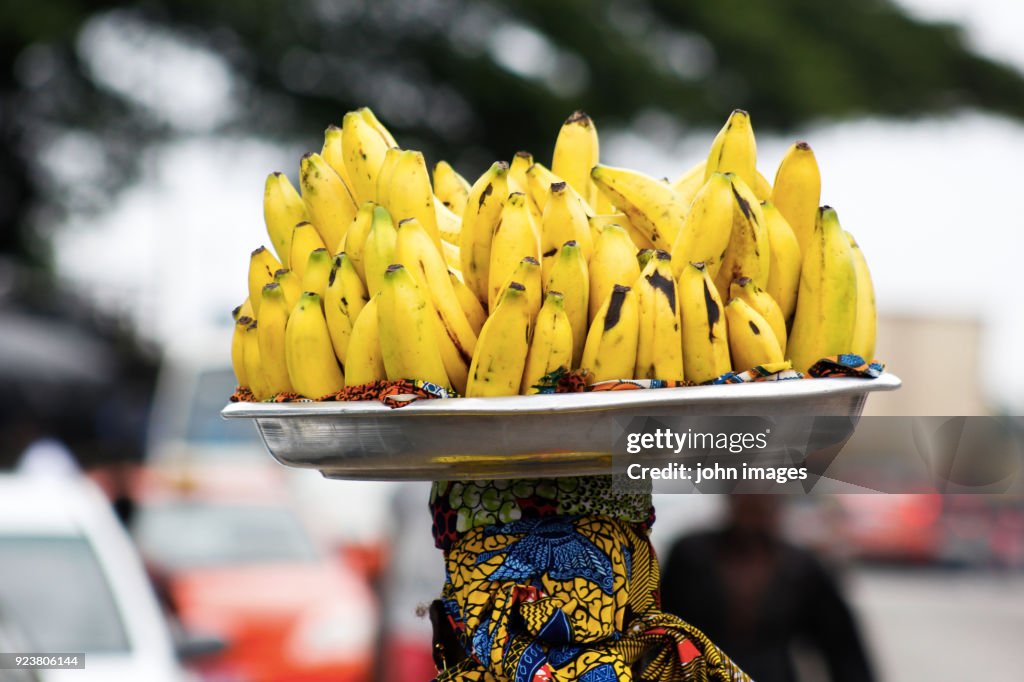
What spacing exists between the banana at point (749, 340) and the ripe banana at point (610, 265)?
0.17m

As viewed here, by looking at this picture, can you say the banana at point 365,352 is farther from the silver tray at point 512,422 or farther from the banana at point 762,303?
the banana at point 762,303

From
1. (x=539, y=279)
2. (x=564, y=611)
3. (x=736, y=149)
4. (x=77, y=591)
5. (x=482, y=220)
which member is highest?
(x=736, y=149)

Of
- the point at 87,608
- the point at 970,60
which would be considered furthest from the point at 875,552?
the point at 87,608

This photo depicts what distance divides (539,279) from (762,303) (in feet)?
1.13

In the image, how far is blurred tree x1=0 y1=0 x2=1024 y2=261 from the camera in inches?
450

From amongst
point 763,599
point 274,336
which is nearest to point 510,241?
point 274,336

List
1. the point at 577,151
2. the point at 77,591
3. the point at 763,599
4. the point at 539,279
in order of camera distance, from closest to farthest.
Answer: the point at 539,279 → the point at 577,151 → the point at 763,599 → the point at 77,591

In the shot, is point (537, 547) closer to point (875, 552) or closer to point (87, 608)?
point (87, 608)

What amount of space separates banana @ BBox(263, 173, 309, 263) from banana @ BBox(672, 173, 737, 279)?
2.10 feet

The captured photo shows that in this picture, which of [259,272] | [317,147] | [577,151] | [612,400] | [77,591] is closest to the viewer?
[612,400]

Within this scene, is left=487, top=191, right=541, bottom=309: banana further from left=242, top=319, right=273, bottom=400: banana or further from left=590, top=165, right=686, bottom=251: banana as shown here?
left=242, top=319, right=273, bottom=400: banana

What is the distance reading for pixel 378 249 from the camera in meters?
1.74

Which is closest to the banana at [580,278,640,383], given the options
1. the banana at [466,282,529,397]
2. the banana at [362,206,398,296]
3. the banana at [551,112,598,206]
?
the banana at [466,282,529,397]

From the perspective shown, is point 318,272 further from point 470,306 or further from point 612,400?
point 612,400
